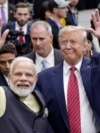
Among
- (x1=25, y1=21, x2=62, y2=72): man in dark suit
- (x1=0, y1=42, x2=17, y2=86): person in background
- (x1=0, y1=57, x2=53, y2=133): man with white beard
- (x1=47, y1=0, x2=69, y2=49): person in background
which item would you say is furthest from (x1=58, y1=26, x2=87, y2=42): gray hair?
(x1=47, y1=0, x2=69, y2=49): person in background

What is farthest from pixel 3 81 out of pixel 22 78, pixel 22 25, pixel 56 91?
pixel 22 25

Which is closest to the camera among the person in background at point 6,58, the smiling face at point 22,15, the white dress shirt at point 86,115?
the white dress shirt at point 86,115

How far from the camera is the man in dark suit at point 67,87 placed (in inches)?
219

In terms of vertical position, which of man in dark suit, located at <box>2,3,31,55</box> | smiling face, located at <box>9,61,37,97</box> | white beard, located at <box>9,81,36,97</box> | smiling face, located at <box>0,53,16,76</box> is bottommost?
man in dark suit, located at <box>2,3,31,55</box>

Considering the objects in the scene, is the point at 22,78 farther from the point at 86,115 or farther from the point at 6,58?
the point at 6,58

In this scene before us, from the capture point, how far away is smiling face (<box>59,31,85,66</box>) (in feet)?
18.6

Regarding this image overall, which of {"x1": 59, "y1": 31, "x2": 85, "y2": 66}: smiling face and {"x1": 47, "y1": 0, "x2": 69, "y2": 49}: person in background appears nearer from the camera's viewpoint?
{"x1": 59, "y1": 31, "x2": 85, "y2": 66}: smiling face

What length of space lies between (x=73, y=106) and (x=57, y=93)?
0.67ft

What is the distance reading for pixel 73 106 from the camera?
5570mm

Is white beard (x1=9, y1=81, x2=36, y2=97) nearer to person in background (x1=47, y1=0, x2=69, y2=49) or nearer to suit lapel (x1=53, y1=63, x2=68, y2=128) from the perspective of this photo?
suit lapel (x1=53, y1=63, x2=68, y2=128)

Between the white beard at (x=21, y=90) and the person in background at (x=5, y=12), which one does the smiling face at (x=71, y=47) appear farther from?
the person in background at (x=5, y=12)

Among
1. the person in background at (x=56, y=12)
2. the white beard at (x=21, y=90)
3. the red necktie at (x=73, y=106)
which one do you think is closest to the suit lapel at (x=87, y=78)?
the red necktie at (x=73, y=106)

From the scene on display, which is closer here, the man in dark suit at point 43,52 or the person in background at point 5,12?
the man in dark suit at point 43,52

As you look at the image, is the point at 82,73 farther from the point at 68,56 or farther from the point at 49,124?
the point at 49,124
